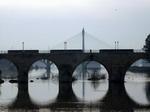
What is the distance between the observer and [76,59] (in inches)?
2299

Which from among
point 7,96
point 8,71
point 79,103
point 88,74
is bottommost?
point 79,103

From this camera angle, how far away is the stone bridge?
5759cm

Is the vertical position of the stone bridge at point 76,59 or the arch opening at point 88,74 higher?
the stone bridge at point 76,59

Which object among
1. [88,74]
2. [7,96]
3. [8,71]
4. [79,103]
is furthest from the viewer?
[8,71]

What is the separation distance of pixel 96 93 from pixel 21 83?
1666cm

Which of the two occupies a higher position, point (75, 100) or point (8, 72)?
point (8, 72)

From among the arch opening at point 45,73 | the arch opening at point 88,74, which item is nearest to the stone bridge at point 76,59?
the arch opening at point 88,74

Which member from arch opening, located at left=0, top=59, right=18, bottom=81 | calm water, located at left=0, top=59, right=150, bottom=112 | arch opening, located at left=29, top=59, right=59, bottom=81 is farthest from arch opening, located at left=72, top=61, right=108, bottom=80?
calm water, located at left=0, top=59, right=150, bottom=112

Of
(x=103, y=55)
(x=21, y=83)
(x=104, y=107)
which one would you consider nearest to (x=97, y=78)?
(x=103, y=55)

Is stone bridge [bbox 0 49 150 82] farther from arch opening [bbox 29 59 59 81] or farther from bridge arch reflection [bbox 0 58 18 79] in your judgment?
arch opening [bbox 29 59 59 81]

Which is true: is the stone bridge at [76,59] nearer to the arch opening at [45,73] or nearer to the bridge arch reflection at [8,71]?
the bridge arch reflection at [8,71]

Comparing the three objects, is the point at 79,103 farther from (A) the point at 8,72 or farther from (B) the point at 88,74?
(A) the point at 8,72

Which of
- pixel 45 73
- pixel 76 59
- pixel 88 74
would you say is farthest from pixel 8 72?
pixel 76 59

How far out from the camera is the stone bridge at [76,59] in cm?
5759
